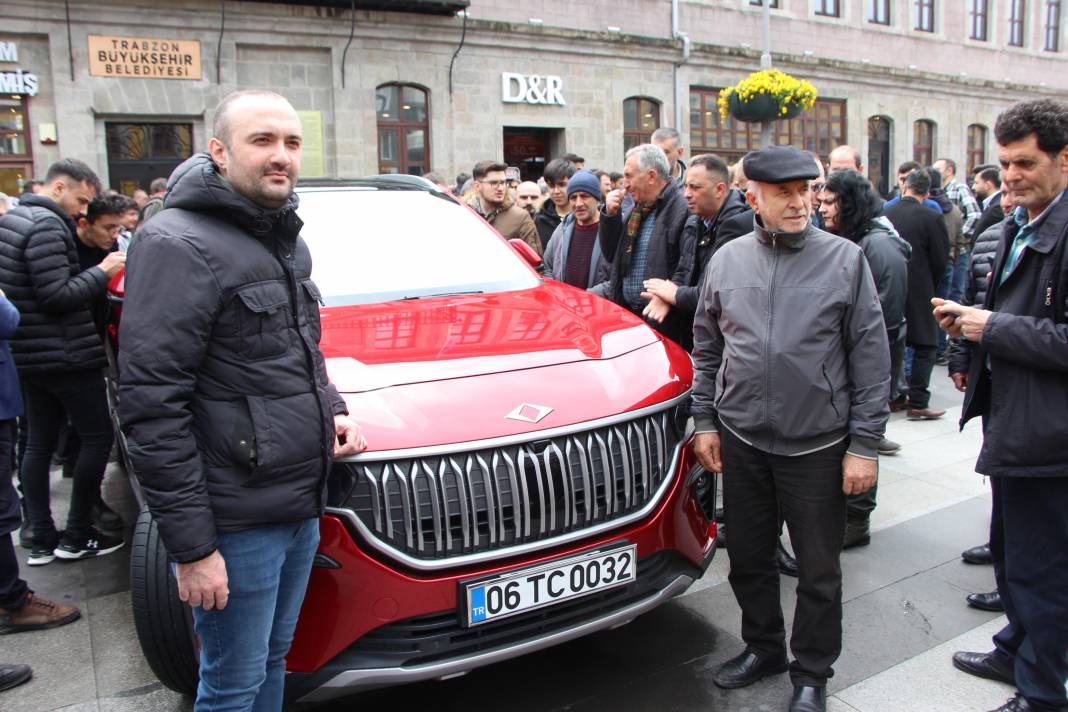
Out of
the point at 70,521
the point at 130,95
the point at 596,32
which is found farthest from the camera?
the point at 596,32

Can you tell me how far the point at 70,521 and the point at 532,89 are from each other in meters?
13.4

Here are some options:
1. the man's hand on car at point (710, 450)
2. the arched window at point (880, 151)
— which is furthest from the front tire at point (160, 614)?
the arched window at point (880, 151)

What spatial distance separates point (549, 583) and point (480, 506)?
33 centimetres

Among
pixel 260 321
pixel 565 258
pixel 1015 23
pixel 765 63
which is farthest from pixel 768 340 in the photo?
pixel 1015 23

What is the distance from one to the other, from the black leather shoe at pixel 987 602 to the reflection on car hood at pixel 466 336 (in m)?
1.80

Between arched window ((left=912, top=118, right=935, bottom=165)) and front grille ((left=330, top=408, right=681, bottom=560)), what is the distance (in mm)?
23596

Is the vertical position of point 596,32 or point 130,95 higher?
point 596,32

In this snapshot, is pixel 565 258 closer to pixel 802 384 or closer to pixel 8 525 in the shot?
pixel 802 384

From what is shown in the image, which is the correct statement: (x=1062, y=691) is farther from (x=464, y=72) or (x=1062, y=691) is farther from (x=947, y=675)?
(x=464, y=72)

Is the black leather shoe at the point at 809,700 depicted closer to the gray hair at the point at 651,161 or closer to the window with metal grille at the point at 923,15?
the gray hair at the point at 651,161

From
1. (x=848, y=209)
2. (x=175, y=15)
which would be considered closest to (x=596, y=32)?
(x=175, y=15)

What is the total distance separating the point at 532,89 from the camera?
1605cm

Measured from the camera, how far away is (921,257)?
6820 mm

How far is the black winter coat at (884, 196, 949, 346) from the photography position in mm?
6598
